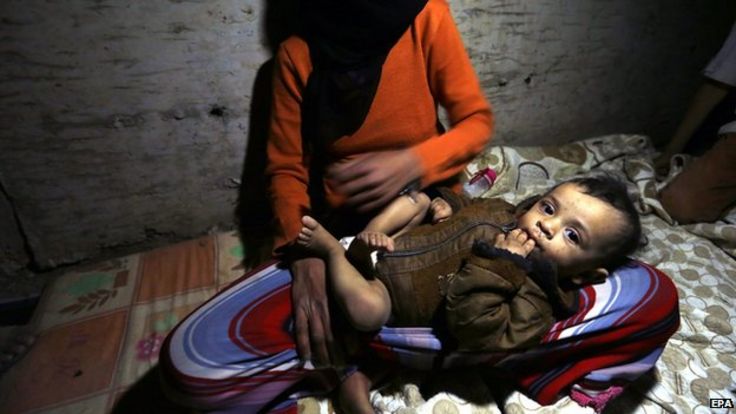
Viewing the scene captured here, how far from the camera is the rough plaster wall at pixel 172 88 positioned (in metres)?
1.37

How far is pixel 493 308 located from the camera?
3.54 ft

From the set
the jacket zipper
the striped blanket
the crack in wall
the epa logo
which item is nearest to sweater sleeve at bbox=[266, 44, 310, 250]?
the striped blanket

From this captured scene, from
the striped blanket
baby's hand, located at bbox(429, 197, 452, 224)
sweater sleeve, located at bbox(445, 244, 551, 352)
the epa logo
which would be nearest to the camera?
sweater sleeve, located at bbox(445, 244, 551, 352)

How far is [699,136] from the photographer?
112 inches

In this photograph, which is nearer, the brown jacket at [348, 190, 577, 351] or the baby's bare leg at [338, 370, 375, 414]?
the brown jacket at [348, 190, 577, 351]

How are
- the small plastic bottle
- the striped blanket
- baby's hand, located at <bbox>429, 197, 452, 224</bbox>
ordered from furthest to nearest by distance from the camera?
the small plastic bottle < baby's hand, located at <bbox>429, 197, 452, 224</bbox> < the striped blanket

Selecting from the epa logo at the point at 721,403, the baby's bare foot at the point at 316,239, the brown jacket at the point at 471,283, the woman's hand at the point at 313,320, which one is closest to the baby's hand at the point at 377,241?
the brown jacket at the point at 471,283

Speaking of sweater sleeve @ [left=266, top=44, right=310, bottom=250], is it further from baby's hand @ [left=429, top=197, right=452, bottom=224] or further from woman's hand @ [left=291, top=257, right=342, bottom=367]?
baby's hand @ [left=429, top=197, right=452, bottom=224]

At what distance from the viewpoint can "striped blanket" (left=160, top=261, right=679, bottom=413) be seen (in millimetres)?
1185

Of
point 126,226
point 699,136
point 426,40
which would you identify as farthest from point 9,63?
point 699,136

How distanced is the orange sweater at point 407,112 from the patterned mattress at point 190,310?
1.87ft

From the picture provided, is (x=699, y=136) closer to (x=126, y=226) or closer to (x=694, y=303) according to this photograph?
(x=694, y=303)

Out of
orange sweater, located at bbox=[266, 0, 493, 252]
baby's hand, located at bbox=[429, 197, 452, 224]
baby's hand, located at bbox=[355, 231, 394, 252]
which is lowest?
baby's hand, located at bbox=[429, 197, 452, 224]

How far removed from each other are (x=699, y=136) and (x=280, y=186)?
3059mm
